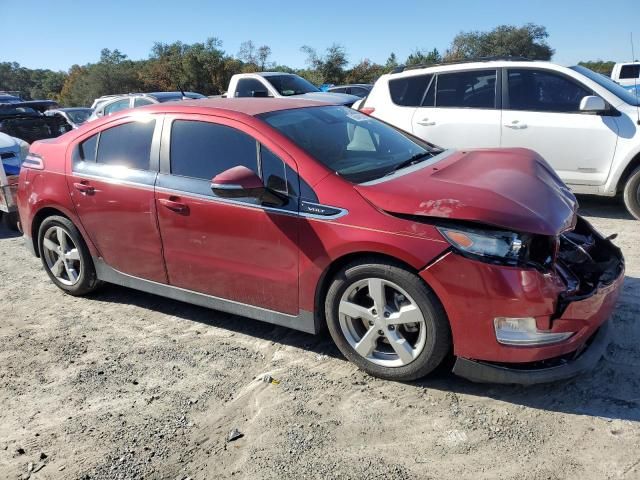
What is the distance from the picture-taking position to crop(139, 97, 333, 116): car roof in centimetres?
389

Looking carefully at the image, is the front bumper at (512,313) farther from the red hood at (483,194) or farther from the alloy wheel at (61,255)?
the alloy wheel at (61,255)

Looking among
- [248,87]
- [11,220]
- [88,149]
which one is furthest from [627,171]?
[248,87]

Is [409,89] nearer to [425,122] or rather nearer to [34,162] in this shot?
[425,122]

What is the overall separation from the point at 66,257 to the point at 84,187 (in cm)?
78

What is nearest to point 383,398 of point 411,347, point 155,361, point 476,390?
point 411,347

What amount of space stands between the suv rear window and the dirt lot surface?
393cm

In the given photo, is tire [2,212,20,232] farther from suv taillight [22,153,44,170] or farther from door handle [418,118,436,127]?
door handle [418,118,436,127]

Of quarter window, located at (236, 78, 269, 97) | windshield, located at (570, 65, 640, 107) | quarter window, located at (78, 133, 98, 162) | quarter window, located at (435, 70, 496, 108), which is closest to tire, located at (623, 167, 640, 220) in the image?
windshield, located at (570, 65, 640, 107)

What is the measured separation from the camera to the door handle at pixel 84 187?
4.30 meters

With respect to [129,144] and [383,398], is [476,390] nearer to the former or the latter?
[383,398]

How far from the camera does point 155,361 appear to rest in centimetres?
371

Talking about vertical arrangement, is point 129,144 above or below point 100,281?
above

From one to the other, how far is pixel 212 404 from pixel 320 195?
1348 millimetres

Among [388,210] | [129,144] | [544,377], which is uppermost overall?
[129,144]
